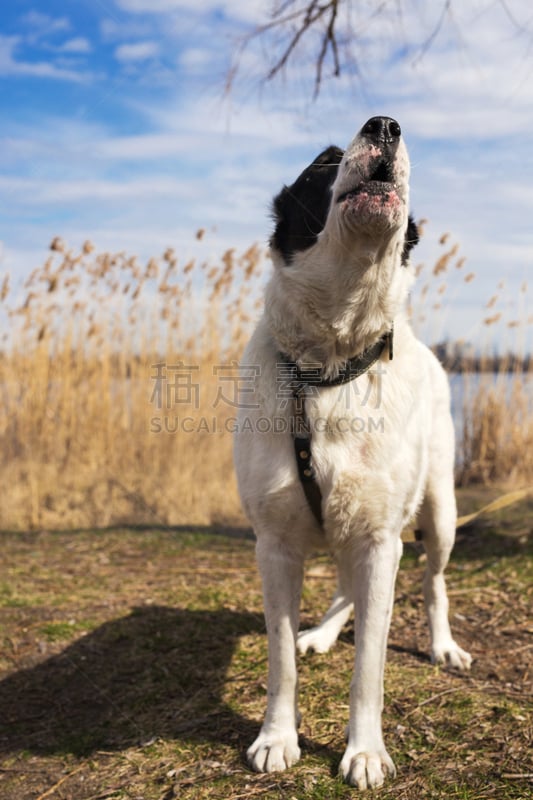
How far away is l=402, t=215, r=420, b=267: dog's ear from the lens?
2053 millimetres

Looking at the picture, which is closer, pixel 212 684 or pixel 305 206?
pixel 305 206

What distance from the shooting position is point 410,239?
2.07 metres

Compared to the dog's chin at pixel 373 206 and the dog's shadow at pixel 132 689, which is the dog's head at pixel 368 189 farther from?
the dog's shadow at pixel 132 689

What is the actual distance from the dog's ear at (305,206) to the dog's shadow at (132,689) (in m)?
1.47

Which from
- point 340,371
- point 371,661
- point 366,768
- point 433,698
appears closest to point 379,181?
point 340,371

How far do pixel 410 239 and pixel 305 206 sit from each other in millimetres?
325

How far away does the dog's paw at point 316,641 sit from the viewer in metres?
2.71

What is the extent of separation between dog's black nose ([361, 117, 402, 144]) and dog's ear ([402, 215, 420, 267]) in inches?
13.1

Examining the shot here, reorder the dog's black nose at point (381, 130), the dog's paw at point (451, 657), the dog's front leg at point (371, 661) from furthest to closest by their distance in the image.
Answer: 1. the dog's paw at point (451, 657)
2. the dog's front leg at point (371, 661)
3. the dog's black nose at point (381, 130)

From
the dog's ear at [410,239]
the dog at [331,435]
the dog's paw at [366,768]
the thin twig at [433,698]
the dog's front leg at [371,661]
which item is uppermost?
the dog's ear at [410,239]

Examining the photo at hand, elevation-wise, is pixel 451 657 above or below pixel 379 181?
below

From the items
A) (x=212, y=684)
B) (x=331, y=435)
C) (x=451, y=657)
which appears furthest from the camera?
(x=451, y=657)

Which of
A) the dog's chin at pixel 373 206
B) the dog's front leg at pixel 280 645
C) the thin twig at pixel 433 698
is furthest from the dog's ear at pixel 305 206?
the thin twig at pixel 433 698

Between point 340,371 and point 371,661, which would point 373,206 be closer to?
point 340,371
